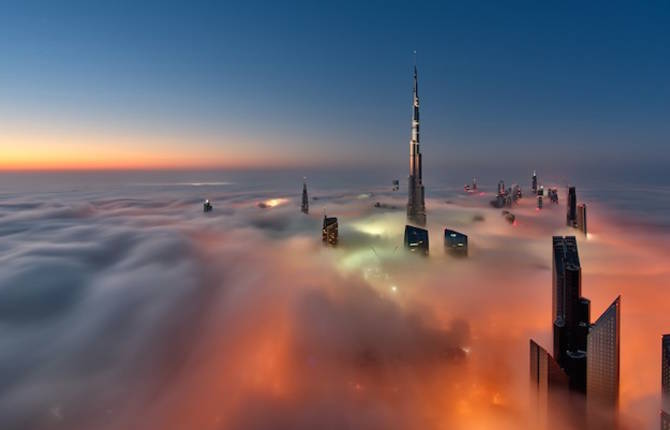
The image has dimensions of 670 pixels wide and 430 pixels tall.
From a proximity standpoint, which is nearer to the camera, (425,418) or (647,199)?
(425,418)

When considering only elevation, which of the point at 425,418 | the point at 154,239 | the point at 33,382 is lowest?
the point at 425,418

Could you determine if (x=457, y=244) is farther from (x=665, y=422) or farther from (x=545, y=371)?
(x=665, y=422)

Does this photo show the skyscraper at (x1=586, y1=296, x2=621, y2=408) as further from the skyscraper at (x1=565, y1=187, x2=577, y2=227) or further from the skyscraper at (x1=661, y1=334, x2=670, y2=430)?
the skyscraper at (x1=565, y1=187, x2=577, y2=227)

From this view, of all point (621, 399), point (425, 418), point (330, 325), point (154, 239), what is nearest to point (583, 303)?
point (621, 399)

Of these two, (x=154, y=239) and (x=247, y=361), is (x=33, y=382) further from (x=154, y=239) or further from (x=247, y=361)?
(x=154, y=239)

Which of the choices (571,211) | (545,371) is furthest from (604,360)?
(571,211)

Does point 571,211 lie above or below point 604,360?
above
